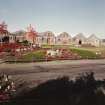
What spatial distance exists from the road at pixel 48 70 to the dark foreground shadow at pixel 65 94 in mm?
1282

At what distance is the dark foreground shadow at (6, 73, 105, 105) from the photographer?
25.2ft

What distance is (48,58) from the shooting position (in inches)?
611

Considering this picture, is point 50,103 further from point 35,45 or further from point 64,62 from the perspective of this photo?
point 64,62

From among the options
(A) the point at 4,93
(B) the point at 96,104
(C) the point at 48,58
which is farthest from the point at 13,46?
(C) the point at 48,58

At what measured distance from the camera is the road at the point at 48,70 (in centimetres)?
1161

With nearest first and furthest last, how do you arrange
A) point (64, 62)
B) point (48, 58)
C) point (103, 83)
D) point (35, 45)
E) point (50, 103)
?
1. point (50, 103)
2. point (103, 83)
3. point (35, 45)
4. point (48, 58)
5. point (64, 62)

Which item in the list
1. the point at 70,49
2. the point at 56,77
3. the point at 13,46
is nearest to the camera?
the point at 13,46

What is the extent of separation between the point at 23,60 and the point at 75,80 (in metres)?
5.28

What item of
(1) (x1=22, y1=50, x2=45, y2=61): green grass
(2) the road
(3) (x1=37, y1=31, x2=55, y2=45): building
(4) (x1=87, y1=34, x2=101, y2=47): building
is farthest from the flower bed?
(4) (x1=87, y1=34, x2=101, y2=47): building

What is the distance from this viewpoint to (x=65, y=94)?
8.50m

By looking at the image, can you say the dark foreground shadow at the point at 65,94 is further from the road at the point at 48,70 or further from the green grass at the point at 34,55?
the green grass at the point at 34,55

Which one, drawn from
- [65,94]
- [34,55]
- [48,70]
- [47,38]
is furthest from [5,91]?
[47,38]

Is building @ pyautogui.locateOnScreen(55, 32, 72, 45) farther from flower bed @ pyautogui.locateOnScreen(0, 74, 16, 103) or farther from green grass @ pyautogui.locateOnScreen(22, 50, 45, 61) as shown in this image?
flower bed @ pyautogui.locateOnScreen(0, 74, 16, 103)

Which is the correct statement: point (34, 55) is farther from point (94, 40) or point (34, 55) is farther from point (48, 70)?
point (94, 40)
